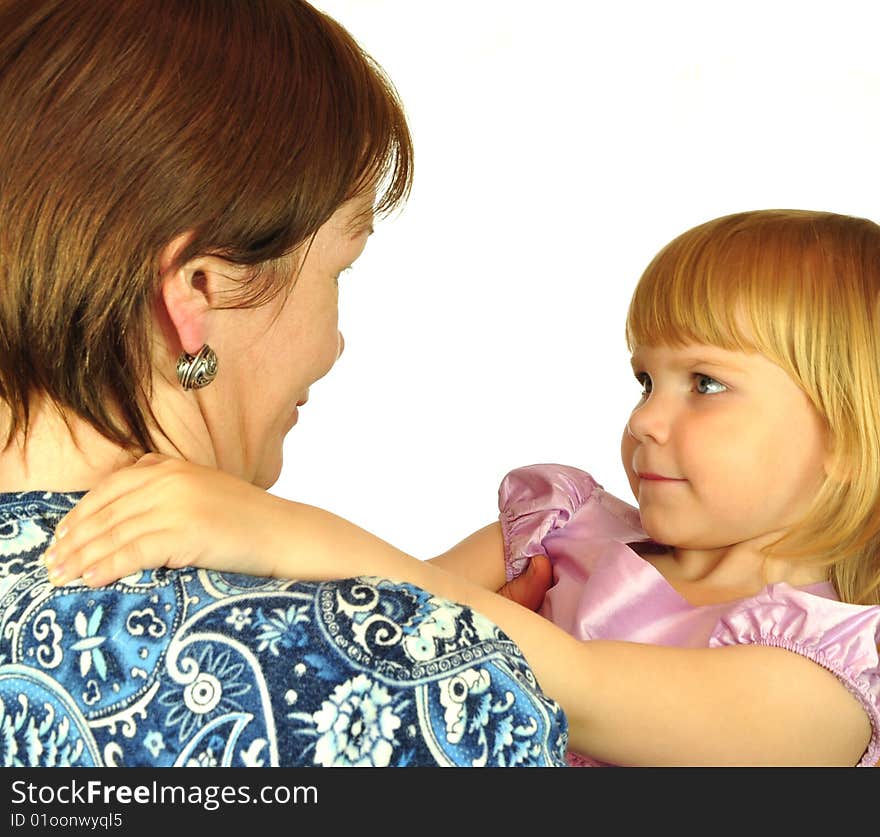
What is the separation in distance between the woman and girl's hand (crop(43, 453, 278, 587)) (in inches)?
0.9

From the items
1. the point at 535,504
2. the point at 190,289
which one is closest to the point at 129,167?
the point at 190,289

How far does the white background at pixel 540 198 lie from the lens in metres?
4.33

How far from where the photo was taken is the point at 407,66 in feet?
14.8

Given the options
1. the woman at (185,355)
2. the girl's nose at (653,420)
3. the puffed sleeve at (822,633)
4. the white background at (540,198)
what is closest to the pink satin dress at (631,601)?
the puffed sleeve at (822,633)

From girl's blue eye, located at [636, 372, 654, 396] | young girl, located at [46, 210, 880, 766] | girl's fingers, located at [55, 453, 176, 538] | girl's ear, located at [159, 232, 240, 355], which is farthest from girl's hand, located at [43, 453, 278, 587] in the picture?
girl's blue eye, located at [636, 372, 654, 396]

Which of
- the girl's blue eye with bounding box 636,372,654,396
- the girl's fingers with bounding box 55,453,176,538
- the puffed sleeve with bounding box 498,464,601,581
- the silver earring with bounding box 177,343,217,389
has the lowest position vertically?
the puffed sleeve with bounding box 498,464,601,581

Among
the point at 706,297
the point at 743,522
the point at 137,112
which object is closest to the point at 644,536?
the point at 743,522

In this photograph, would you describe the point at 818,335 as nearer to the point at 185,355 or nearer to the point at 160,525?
the point at 185,355

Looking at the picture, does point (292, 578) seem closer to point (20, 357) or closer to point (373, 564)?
point (373, 564)

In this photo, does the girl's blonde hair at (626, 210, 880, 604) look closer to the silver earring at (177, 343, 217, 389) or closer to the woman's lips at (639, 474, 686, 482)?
the woman's lips at (639, 474, 686, 482)

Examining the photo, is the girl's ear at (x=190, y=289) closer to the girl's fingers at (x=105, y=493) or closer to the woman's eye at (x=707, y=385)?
the girl's fingers at (x=105, y=493)

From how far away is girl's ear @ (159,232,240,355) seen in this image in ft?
4.02

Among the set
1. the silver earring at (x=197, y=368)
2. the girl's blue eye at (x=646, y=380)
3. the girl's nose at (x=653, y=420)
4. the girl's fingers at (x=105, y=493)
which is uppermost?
the silver earring at (x=197, y=368)

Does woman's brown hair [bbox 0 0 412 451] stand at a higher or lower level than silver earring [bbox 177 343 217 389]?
higher
